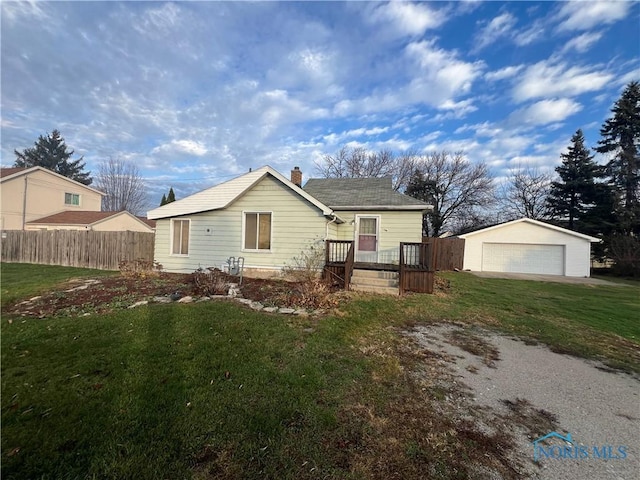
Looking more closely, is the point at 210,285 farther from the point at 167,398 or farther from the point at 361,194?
the point at 361,194

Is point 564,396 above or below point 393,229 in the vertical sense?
below

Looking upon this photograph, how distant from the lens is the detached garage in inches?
A: 686

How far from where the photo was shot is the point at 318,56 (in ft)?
33.7

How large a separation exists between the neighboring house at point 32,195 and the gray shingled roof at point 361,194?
23.6 m

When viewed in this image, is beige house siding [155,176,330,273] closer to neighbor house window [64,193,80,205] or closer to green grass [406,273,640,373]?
green grass [406,273,640,373]

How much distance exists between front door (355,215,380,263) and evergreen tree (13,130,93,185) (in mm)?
46972

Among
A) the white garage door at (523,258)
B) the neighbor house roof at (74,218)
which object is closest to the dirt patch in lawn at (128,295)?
the white garage door at (523,258)

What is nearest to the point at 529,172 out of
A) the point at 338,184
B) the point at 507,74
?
the point at 507,74

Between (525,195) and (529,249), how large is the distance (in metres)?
15.3

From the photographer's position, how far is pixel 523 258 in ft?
59.9

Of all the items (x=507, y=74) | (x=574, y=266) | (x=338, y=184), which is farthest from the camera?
(x=574, y=266)

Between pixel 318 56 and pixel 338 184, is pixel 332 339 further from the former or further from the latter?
pixel 338 184

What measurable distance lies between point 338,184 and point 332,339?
11.3 m

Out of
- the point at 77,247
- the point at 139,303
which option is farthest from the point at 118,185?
the point at 139,303
